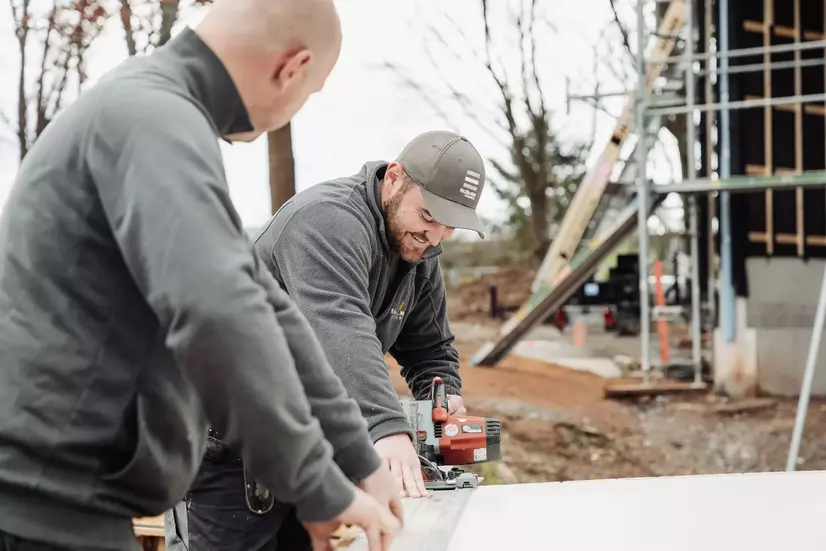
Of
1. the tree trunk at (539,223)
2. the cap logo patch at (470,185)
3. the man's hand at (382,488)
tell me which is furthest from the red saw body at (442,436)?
the tree trunk at (539,223)

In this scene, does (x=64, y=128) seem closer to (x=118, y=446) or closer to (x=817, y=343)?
(x=118, y=446)

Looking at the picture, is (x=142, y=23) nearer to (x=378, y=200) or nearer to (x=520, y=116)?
(x=520, y=116)

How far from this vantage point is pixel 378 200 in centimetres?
161

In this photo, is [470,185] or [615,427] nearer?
[470,185]

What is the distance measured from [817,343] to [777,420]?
15.2 inches

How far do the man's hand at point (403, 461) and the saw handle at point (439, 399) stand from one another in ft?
0.61

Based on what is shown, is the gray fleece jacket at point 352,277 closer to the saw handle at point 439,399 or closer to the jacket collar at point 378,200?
the jacket collar at point 378,200

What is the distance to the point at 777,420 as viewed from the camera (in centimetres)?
340

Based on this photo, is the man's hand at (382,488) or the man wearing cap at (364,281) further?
the man wearing cap at (364,281)

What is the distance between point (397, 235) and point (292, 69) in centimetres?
87

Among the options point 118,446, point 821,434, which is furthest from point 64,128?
point 821,434

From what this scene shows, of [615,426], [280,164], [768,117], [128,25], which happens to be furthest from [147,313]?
[768,117]

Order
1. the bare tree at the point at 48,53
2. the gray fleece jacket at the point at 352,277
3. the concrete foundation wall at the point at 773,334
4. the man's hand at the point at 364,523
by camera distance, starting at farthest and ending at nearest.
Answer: the concrete foundation wall at the point at 773,334 → the bare tree at the point at 48,53 → the gray fleece jacket at the point at 352,277 → the man's hand at the point at 364,523

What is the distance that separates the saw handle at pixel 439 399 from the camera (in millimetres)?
1646
